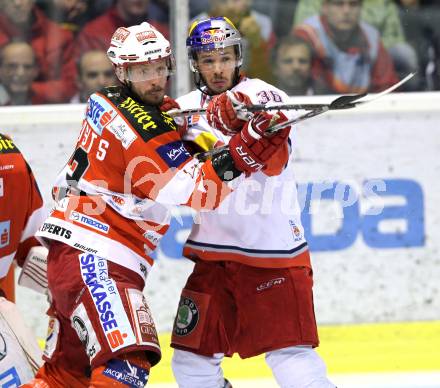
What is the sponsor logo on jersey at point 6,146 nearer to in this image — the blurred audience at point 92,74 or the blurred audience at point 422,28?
the blurred audience at point 92,74

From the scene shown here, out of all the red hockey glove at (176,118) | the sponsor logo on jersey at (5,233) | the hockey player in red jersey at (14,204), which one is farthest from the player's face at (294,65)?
the sponsor logo on jersey at (5,233)

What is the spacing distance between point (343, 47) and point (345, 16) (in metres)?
0.16

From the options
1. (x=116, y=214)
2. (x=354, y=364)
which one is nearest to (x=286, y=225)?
(x=116, y=214)

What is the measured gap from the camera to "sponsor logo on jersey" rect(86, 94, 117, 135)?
13.2 feet

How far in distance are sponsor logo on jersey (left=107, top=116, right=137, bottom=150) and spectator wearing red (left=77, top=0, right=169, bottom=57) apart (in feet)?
6.86

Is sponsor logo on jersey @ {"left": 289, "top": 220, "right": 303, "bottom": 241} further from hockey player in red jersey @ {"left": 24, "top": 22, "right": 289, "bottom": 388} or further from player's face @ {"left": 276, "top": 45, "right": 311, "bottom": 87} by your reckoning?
player's face @ {"left": 276, "top": 45, "right": 311, "bottom": 87}

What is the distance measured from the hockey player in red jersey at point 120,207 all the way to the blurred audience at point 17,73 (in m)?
1.76

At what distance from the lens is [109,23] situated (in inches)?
236

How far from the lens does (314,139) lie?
589 centimetres

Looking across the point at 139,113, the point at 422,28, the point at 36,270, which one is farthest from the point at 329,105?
the point at 422,28

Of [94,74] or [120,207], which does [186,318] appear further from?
[94,74]

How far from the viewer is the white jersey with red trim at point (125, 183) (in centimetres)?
393

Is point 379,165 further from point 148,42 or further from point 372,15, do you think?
point 148,42

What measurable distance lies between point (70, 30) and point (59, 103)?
39 cm
